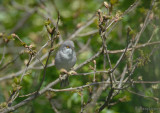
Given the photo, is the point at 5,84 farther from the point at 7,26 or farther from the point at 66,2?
the point at 66,2

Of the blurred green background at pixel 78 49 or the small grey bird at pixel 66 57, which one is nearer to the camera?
the blurred green background at pixel 78 49

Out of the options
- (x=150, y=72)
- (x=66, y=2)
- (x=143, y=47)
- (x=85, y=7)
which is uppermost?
(x=66, y=2)

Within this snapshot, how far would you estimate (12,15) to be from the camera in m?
6.13

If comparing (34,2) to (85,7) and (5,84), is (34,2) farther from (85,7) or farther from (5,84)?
(5,84)

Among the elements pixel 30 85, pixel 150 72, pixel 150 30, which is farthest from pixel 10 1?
pixel 150 72

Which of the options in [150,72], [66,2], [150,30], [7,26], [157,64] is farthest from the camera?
[66,2]

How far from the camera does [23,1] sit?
602 cm

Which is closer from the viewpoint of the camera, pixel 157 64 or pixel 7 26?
pixel 157 64

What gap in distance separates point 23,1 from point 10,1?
25.6 inches

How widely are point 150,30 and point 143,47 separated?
1.20 ft

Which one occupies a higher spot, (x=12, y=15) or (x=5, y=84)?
(x=12, y=15)

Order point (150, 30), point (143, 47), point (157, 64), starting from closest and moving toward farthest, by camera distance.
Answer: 1. point (157, 64)
2. point (143, 47)
3. point (150, 30)

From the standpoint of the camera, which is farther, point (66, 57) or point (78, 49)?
point (78, 49)

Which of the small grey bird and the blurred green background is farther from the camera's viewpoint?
the small grey bird
